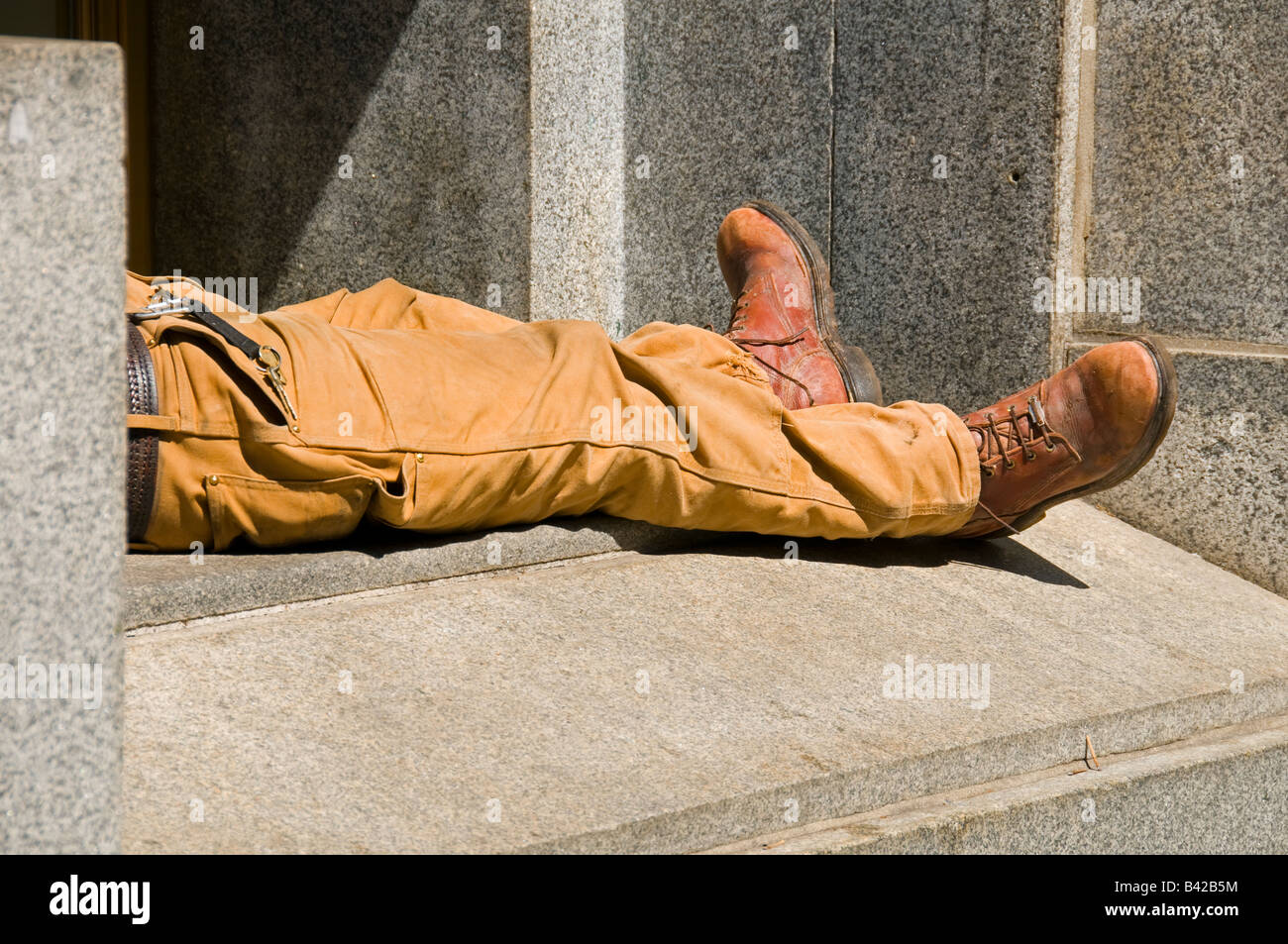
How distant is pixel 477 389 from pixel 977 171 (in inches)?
73.7

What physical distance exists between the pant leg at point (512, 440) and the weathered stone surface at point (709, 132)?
140 cm

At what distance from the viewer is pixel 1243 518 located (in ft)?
11.3

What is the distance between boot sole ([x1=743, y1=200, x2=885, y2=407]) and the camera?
130 inches

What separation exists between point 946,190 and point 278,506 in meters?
2.25

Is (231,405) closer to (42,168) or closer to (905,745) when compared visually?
(42,168)

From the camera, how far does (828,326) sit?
3.43 m

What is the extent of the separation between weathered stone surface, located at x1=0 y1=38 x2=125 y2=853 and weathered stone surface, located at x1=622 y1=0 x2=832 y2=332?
119 inches

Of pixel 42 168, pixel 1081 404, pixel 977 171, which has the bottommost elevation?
pixel 1081 404

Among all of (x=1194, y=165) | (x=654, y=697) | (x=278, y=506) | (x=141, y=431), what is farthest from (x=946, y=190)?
(x=141, y=431)

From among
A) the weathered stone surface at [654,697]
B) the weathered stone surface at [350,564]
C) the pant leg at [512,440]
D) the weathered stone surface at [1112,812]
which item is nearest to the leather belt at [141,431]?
the pant leg at [512,440]

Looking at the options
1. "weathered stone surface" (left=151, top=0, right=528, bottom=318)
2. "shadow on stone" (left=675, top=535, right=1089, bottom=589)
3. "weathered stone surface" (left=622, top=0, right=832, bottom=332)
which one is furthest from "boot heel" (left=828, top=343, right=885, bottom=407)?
"weathered stone surface" (left=151, top=0, right=528, bottom=318)

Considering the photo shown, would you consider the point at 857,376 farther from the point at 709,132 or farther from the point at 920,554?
the point at 709,132

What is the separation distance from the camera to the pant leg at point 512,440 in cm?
230
